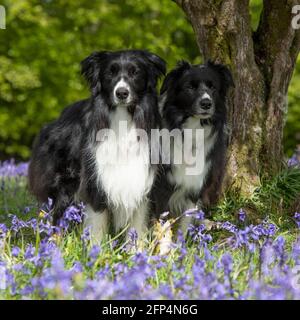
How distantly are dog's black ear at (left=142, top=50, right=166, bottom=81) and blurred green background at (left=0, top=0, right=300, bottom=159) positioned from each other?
7.30 metres

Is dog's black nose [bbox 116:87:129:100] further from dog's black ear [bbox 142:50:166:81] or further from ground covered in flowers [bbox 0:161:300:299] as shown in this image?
ground covered in flowers [bbox 0:161:300:299]

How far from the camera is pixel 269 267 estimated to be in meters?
4.16

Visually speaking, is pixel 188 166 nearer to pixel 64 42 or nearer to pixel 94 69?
pixel 94 69

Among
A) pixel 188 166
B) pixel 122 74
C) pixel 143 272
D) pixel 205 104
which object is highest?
pixel 122 74

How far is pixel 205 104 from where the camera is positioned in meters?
5.41

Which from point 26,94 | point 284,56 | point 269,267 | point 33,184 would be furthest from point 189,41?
point 269,267

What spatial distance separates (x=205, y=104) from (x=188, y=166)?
0.62 m

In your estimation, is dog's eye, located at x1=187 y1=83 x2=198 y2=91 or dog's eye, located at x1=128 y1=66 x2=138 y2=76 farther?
dog's eye, located at x1=187 y1=83 x2=198 y2=91

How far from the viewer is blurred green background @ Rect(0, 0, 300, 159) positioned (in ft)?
44.1

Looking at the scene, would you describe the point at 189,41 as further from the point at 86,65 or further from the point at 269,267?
the point at 269,267

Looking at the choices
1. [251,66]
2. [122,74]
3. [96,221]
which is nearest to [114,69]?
[122,74]

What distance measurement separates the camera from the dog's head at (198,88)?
5465mm

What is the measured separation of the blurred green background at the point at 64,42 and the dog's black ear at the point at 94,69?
7.41m

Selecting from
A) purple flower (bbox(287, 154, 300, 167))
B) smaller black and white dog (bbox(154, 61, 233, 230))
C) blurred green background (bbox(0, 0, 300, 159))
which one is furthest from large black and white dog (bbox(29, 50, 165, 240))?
blurred green background (bbox(0, 0, 300, 159))
